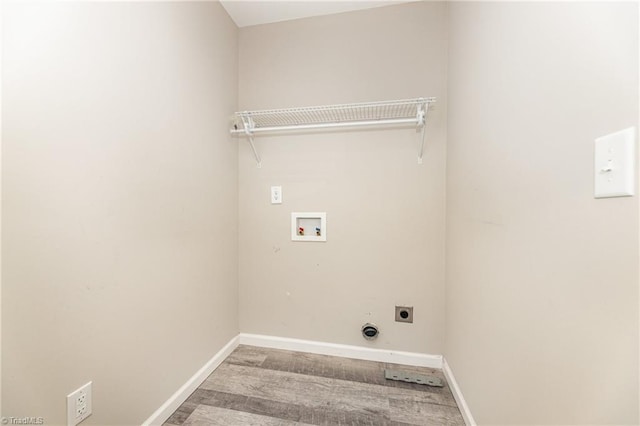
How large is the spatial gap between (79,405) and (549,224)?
5.23 feet

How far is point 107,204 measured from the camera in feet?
3.10

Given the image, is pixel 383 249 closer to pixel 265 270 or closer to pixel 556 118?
pixel 265 270

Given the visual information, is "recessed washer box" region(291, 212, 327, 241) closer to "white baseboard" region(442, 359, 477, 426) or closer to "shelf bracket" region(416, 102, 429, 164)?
"shelf bracket" region(416, 102, 429, 164)

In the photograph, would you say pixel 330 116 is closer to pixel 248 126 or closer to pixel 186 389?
pixel 248 126

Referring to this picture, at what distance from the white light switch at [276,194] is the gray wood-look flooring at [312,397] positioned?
3.69 feet

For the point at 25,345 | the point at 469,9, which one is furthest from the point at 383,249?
the point at 25,345

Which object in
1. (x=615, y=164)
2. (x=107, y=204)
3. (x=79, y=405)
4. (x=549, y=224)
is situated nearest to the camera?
(x=615, y=164)

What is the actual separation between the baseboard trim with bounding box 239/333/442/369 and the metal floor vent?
0.35 feet

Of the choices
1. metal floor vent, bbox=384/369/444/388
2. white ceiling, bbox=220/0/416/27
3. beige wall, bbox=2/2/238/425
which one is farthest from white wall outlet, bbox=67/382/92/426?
white ceiling, bbox=220/0/416/27

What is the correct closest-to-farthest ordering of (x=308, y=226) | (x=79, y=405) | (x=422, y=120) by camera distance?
1. (x=79, y=405)
2. (x=422, y=120)
3. (x=308, y=226)

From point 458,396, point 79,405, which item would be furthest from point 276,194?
point 458,396

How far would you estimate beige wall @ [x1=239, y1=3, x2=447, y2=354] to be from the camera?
5.34 ft

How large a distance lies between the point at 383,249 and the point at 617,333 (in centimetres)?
123

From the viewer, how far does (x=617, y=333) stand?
0.47m
